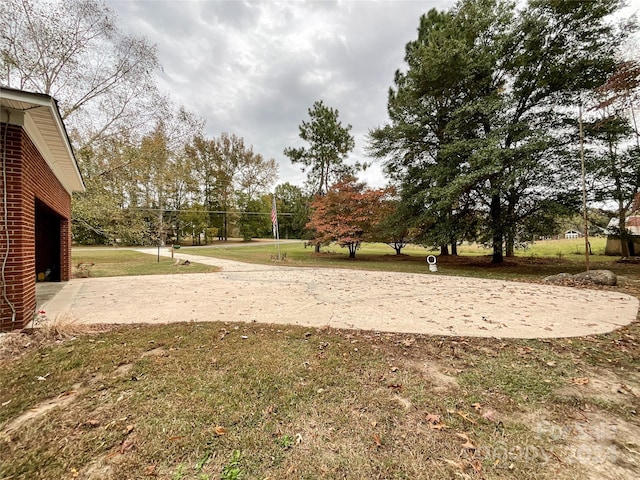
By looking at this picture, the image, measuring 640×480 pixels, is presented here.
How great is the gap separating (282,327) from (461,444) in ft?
9.07

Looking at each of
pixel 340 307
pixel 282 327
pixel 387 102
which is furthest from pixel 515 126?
pixel 282 327

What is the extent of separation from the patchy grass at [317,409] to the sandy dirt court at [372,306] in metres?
0.70

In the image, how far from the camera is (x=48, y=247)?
8.48m

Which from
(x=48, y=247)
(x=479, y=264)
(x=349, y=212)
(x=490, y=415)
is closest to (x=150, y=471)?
(x=490, y=415)

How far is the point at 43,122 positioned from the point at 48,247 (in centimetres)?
688

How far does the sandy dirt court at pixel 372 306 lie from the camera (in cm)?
416

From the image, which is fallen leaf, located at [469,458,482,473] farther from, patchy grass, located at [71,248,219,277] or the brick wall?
patchy grass, located at [71,248,219,277]

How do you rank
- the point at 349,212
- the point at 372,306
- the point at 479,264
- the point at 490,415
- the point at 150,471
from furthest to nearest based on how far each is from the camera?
the point at 349,212 → the point at 479,264 → the point at 372,306 → the point at 490,415 → the point at 150,471

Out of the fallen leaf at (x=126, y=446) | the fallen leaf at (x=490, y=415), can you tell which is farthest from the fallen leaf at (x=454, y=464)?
the fallen leaf at (x=126, y=446)

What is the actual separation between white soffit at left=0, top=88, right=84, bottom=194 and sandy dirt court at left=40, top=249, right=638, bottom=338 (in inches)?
119

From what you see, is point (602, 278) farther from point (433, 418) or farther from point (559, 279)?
point (433, 418)

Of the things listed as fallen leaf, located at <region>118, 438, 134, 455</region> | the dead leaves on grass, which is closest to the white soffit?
fallen leaf, located at <region>118, 438, 134, 455</region>

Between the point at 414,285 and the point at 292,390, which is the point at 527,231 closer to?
the point at 414,285

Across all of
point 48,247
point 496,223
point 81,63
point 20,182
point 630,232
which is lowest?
point 48,247
